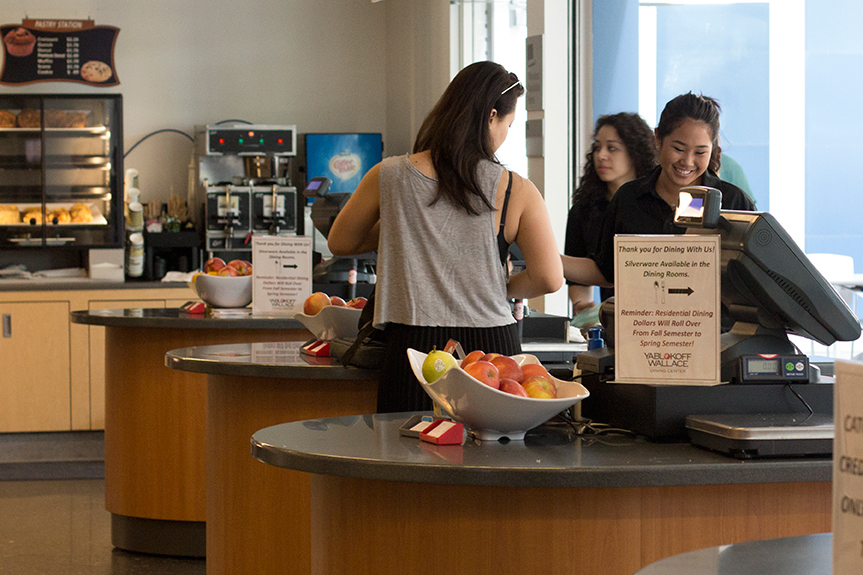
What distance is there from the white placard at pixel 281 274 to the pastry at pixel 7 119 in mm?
3807

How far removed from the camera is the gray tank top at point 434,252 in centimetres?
222

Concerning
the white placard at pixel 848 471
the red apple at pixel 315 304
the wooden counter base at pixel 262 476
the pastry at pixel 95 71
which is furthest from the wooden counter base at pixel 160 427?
the pastry at pixel 95 71

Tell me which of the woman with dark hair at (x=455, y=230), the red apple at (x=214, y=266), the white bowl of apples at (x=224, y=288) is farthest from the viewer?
the red apple at (x=214, y=266)

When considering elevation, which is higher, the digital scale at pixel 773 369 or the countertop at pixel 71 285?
the countertop at pixel 71 285

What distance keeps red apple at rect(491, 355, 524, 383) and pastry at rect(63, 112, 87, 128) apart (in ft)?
18.8

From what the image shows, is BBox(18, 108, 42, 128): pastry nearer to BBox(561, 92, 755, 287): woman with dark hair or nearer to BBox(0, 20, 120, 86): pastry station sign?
BBox(0, 20, 120, 86): pastry station sign

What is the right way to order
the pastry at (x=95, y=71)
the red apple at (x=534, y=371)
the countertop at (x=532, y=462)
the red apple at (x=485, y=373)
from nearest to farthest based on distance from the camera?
the countertop at (x=532, y=462), the red apple at (x=485, y=373), the red apple at (x=534, y=371), the pastry at (x=95, y=71)

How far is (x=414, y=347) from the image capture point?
7.46 feet

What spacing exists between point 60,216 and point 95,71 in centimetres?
112

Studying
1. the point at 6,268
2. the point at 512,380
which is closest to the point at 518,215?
the point at 512,380

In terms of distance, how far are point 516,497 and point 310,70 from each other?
6611 mm

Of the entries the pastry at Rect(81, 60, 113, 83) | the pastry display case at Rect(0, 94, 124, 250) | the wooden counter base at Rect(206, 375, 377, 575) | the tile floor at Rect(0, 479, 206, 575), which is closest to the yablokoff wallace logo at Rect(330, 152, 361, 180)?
the pastry display case at Rect(0, 94, 124, 250)

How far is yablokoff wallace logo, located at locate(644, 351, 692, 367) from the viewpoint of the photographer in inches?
60.1

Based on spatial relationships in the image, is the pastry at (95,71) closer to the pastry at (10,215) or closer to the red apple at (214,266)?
the pastry at (10,215)
